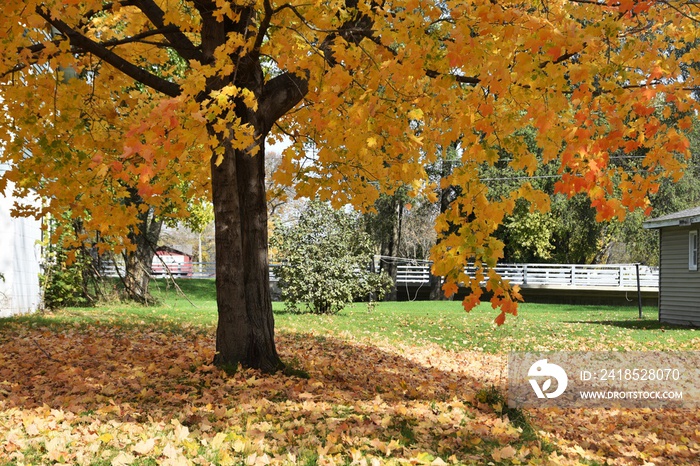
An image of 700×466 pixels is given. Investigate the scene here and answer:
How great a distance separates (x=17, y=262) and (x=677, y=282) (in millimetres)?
17307

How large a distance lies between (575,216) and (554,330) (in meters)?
16.3

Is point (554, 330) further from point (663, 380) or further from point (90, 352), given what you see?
point (90, 352)

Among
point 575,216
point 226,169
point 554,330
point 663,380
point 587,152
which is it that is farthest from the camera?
point 575,216

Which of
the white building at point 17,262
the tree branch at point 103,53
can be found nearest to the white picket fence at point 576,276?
the white building at point 17,262

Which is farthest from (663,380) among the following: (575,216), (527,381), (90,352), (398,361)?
(575,216)

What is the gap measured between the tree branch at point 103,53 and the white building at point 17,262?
236 inches

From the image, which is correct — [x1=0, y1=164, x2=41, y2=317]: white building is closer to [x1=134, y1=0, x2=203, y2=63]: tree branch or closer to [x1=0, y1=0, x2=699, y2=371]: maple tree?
[x1=0, y1=0, x2=699, y2=371]: maple tree

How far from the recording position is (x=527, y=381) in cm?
862

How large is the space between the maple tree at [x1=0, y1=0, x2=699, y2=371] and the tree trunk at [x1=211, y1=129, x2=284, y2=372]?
0.06ft

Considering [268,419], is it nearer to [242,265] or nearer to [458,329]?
[242,265]

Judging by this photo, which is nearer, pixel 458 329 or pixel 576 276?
pixel 458 329

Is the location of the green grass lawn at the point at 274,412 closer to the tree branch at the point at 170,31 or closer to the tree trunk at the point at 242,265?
the tree trunk at the point at 242,265

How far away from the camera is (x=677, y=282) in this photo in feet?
63.0

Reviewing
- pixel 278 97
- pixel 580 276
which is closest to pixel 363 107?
pixel 278 97
